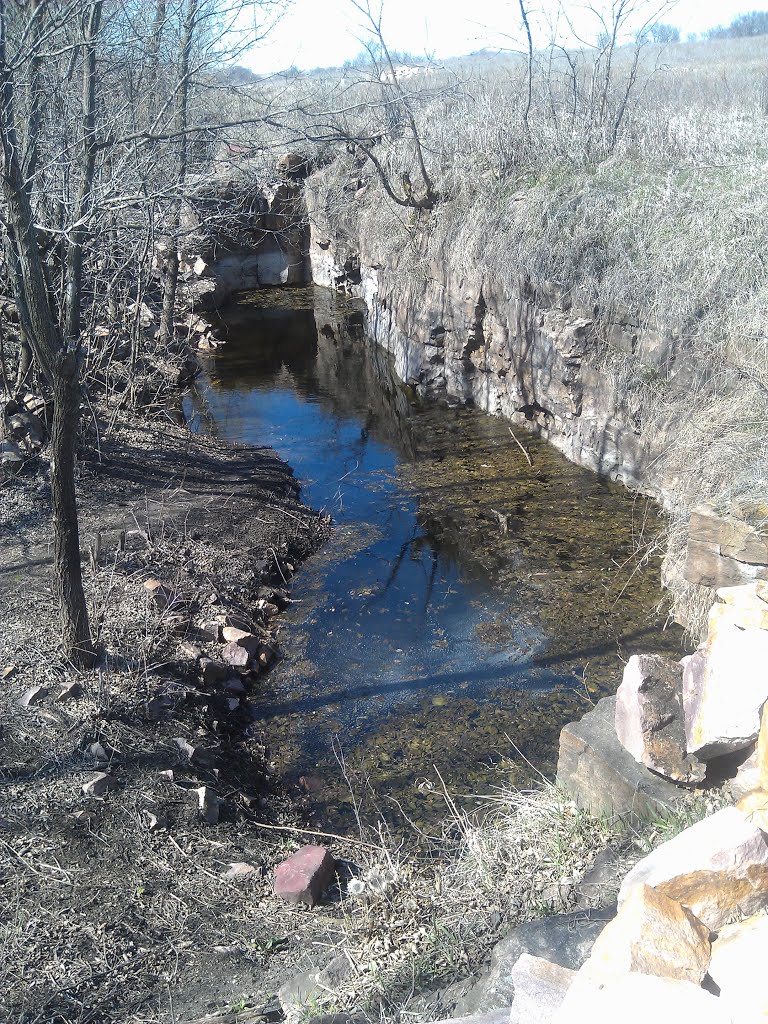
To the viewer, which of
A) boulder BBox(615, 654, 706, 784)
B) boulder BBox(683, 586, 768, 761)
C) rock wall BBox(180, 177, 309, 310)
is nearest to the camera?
boulder BBox(683, 586, 768, 761)

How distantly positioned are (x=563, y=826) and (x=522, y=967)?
4.54 feet

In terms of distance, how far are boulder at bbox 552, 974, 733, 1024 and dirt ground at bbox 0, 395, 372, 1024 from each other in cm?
148

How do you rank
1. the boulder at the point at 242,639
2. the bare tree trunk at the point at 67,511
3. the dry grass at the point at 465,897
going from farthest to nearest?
the boulder at the point at 242,639 → the bare tree trunk at the point at 67,511 → the dry grass at the point at 465,897

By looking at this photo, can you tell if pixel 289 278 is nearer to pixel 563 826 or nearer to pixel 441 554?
pixel 441 554

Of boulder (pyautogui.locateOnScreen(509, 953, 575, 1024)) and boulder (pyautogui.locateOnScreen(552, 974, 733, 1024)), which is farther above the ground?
boulder (pyautogui.locateOnScreen(552, 974, 733, 1024))

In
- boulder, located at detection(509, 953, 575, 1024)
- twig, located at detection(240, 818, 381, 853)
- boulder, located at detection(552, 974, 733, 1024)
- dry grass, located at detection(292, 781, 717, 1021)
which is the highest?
boulder, located at detection(552, 974, 733, 1024)

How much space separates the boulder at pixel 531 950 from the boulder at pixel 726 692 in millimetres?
749

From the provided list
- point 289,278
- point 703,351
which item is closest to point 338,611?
point 703,351

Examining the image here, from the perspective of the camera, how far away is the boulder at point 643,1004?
65.9 inches

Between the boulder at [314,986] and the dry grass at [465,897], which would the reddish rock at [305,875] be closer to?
the dry grass at [465,897]

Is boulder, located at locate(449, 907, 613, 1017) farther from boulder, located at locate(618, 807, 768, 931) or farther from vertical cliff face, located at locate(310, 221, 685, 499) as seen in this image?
vertical cliff face, located at locate(310, 221, 685, 499)

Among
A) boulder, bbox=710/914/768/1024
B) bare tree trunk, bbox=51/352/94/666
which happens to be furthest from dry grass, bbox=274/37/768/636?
bare tree trunk, bbox=51/352/94/666

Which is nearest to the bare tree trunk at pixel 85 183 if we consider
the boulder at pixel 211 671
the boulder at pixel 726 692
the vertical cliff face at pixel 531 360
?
the boulder at pixel 211 671

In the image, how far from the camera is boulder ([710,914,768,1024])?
1.70 meters
